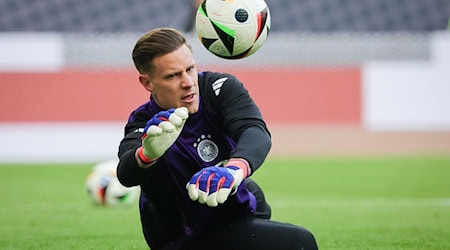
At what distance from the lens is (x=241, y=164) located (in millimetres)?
3980

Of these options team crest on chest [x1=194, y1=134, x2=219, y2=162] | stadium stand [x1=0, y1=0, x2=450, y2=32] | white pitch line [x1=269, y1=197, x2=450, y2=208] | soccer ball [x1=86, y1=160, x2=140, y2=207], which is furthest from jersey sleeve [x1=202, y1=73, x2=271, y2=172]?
stadium stand [x1=0, y1=0, x2=450, y2=32]

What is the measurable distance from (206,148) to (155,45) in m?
0.61

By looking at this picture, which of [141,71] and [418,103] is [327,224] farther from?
[418,103]

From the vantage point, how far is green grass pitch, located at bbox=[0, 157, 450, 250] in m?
6.20

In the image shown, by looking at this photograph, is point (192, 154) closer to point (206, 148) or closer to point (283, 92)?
point (206, 148)

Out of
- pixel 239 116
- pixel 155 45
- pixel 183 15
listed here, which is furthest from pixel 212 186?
pixel 183 15

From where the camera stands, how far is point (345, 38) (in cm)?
1630

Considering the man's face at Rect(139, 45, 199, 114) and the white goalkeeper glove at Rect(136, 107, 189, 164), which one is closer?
the white goalkeeper glove at Rect(136, 107, 189, 164)

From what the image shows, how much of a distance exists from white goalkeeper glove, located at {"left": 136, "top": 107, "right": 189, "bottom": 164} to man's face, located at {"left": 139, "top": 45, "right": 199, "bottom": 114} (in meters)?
0.46

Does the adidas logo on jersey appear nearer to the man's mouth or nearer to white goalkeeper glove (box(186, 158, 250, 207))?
the man's mouth

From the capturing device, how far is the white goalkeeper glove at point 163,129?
3760mm

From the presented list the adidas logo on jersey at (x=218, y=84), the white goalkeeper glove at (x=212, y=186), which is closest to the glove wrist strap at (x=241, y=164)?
the white goalkeeper glove at (x=212, y=186)

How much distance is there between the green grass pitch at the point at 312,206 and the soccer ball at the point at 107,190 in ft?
0.36

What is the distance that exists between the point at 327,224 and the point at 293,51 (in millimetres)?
9027
